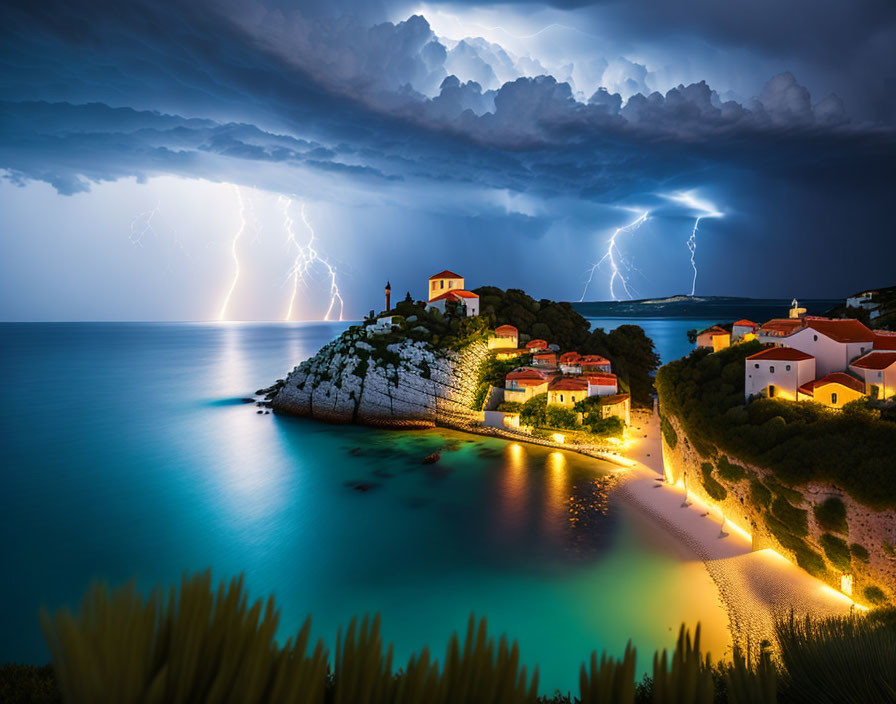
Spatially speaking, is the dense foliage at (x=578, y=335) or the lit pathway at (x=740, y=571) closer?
the lit pathway at (x=740, y=571)

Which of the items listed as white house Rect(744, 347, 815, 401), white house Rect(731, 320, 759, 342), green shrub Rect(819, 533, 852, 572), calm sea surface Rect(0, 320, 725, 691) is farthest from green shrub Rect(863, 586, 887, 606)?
white house Rect(731, 320, 759, 342)

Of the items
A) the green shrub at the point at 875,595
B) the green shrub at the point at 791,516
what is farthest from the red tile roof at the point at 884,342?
the green shrub at the point at 875,595

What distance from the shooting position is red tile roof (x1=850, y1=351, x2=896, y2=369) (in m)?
22.3

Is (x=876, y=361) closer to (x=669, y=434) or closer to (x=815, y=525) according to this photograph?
→ (x=669, y=434)

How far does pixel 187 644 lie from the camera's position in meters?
3.01

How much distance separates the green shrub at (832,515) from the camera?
53.1 feet

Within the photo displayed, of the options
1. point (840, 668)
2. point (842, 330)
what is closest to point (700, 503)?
point (842, 330)

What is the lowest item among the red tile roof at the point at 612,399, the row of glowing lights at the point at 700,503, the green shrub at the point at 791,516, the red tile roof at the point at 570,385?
the row of glowing lights at the point at 700,503

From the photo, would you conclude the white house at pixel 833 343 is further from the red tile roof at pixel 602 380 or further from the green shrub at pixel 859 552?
the red tile roof at pixel 602 380

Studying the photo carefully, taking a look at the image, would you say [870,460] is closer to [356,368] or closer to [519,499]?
[519,499]

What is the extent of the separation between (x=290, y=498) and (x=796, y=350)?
32708mm

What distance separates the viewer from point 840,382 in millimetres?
22688

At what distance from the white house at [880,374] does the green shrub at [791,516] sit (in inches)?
372

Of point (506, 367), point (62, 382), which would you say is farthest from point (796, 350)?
point (62, 382)
